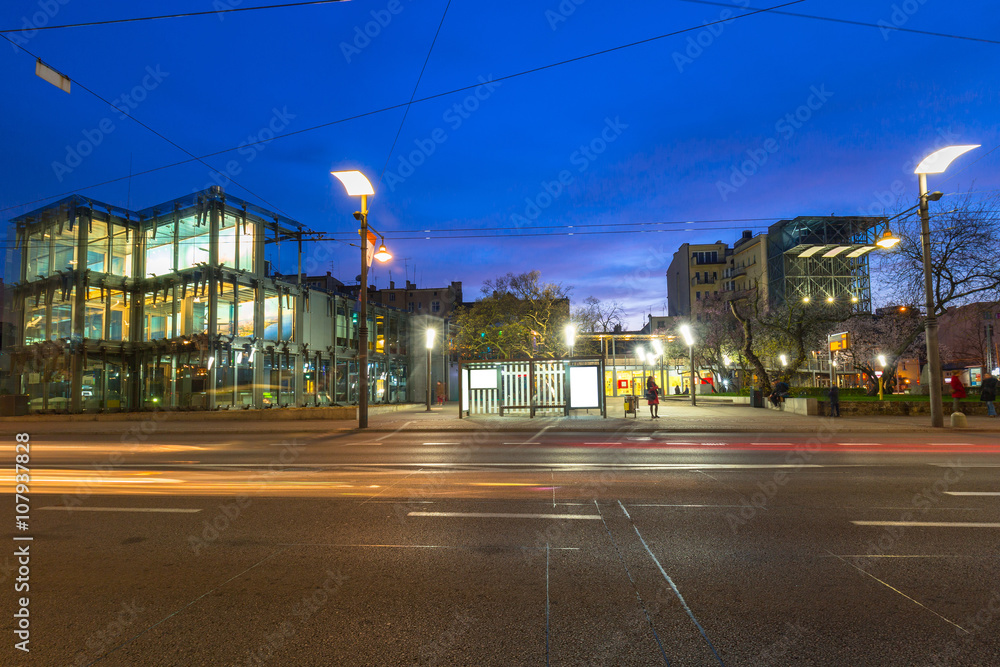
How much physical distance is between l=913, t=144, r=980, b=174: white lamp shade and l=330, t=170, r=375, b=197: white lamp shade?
17635 mm

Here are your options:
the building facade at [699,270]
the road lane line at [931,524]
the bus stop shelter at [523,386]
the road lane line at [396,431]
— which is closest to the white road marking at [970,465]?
the road lane line at [931,524]

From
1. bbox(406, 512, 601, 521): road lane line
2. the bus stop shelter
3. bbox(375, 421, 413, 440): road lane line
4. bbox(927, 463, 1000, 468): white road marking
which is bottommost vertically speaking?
bbox(375, 421, 413, 440): road lane line

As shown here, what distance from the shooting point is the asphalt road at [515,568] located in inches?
139

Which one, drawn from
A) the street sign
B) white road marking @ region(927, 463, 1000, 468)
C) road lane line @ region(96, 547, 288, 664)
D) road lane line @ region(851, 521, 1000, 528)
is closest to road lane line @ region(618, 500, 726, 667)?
road lane line @ region(851, 521, 1000, 528)

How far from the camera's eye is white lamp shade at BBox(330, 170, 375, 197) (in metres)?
19.0

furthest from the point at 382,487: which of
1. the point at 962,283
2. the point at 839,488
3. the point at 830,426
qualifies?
the point at 962,283

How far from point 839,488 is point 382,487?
6.68m

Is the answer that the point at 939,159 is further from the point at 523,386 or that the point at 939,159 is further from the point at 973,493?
the point at 523,386

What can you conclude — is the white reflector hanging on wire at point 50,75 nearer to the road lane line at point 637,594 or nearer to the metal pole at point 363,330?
the metal pole at point 363,330

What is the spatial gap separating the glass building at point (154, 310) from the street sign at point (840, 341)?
21.3m

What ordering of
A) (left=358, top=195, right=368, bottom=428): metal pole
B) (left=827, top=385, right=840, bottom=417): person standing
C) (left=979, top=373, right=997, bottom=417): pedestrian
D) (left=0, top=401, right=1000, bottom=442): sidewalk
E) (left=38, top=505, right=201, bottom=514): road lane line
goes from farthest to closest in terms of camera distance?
1. (left=827, top=385, right=840, bottom=417): person standing
2. (left=979, top=373, right=997, bottom=417): pedestrian
3. (left=358, top=195, right=368, bottom=428): metal pole
4. (left=0, top=401, right=1000, bottom=442): sidewalk
5. (left=38, top=505, right=201, bottom=514): road lane line

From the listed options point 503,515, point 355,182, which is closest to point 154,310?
point 355,182

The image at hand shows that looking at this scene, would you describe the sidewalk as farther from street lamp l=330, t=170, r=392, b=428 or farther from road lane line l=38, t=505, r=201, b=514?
road lane line l=38, t=505, r=201, b=514

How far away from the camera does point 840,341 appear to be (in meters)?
24.3
